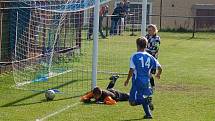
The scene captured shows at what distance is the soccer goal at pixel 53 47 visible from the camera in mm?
13062

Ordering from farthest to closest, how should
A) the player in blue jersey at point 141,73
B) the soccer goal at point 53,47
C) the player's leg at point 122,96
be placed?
the soccer goal at point 53,47, the player's leg at point 122,96, the player in blue jersey at point 141,73

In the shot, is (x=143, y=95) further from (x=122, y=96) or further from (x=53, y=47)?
(x=53, y=47)

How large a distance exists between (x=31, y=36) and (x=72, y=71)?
1521mm

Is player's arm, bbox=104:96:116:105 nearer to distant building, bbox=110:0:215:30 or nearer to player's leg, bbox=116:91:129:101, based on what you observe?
player's leg, bbox=116:91:129:101

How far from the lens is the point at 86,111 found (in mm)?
9766

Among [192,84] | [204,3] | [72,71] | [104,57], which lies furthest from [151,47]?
[204,3]

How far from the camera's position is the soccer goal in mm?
13062

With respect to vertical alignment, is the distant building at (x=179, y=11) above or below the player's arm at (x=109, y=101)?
above

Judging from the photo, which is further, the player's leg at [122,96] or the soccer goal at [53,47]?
the soccer goal at [53,47]

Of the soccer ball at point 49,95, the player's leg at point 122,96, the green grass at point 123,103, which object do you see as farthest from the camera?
the player's leg at point 122,96

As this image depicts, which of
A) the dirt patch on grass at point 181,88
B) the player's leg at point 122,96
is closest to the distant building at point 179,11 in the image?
the dirt patch on grass at point 181,88

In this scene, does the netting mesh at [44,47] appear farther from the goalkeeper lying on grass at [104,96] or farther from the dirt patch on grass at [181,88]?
the dirt patch on grass at [181,88]

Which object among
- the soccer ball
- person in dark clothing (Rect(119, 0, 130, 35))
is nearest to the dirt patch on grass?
the soccer ball

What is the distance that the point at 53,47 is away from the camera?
1533cm
